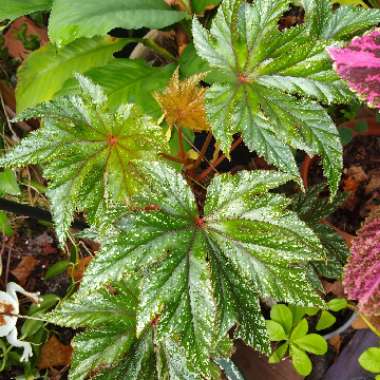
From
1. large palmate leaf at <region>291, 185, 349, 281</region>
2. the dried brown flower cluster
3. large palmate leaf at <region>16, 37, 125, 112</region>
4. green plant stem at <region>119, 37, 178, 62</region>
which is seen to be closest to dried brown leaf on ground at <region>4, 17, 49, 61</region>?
large palmate leaf at <region>16, 37, 125, 112</region>

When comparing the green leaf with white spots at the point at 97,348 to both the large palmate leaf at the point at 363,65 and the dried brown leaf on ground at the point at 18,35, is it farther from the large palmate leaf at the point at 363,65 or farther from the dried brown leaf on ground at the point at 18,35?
the dried brown leaf on ground at the point at 18,35

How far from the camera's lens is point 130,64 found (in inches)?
42.2

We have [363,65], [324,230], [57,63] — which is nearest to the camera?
[363,65]

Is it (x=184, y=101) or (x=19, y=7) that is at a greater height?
(x=19, y=7)

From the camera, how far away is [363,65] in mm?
558

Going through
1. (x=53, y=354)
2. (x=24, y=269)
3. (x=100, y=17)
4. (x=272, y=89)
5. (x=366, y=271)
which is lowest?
(x=53, y=354)

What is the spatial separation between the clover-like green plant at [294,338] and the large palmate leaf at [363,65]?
1.81ft

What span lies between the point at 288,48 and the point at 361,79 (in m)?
0.15

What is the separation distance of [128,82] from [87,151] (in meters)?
0.41

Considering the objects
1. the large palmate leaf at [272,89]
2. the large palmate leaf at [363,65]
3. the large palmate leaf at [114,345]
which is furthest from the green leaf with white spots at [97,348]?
the large palmate leaf at [363,65]

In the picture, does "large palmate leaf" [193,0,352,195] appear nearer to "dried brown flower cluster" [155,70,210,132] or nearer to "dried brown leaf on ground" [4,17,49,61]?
"dried brown flower cluster" [155,70,210,132]

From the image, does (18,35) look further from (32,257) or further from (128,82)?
(32,257)

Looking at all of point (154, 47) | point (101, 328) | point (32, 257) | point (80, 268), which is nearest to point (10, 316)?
point (80, 268)

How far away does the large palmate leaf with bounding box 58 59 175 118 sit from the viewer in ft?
3.39
